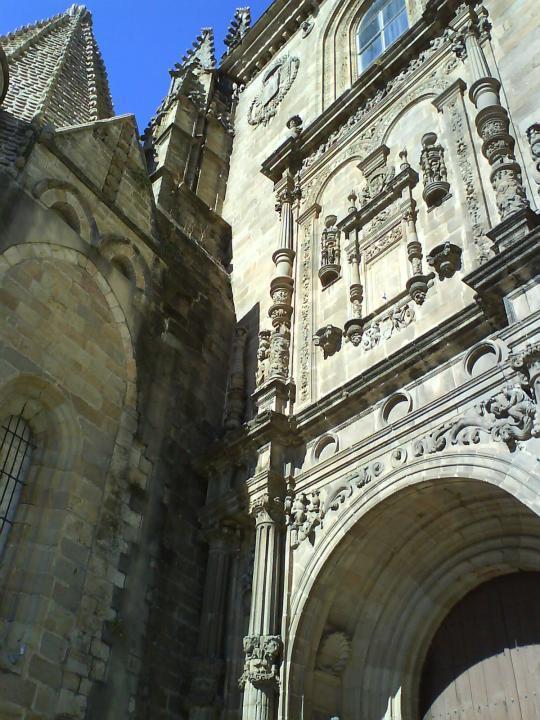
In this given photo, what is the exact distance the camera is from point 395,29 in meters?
16.2

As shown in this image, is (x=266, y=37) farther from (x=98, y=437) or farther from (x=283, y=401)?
(x=98, y=437)

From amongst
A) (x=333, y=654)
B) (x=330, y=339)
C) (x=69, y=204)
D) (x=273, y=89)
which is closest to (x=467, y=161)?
(x=330, y=339)

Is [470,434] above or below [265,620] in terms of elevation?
above

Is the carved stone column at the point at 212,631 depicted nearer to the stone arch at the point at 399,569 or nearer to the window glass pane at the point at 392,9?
the stone arch at the point at 399,569

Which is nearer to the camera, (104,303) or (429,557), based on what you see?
(429,557)

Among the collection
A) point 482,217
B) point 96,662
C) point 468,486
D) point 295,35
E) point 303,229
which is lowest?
point 96,662

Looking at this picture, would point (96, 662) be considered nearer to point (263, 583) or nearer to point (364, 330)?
point (263, 583)

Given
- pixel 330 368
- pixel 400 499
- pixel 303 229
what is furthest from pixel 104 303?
pixel 400 499

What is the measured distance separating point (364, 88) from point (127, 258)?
568 centimetres

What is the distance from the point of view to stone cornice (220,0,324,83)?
64.1 feet

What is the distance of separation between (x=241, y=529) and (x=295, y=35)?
14.2 m

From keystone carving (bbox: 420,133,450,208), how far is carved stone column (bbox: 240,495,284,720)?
189 inches

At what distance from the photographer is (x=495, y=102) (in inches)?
404

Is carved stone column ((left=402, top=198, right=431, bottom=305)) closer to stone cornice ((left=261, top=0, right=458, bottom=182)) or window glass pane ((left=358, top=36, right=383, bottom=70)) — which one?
stone cornice ((left=261, top=0, right=458, bottom=182))
